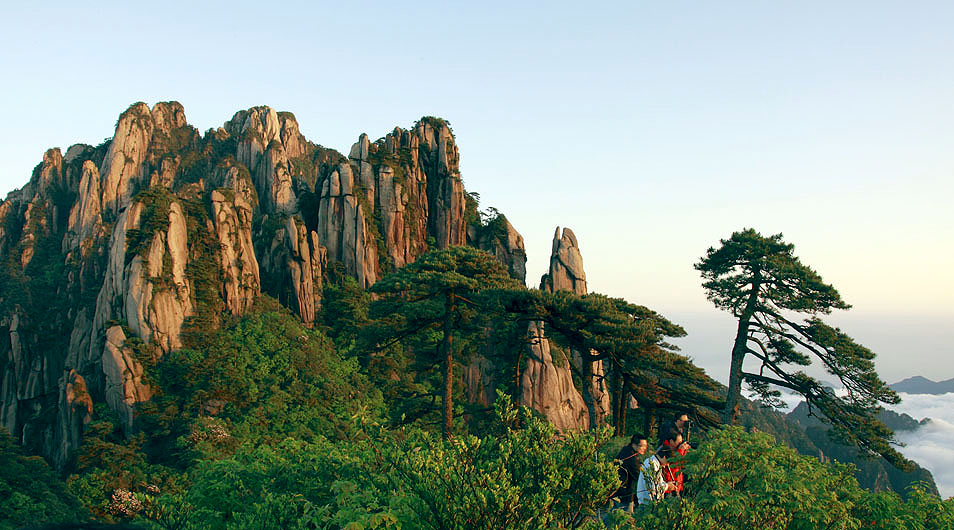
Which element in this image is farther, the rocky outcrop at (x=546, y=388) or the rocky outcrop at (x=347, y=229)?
the rocky outcrop at (x=347, y=229)

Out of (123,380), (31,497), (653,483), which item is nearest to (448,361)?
(31,497)

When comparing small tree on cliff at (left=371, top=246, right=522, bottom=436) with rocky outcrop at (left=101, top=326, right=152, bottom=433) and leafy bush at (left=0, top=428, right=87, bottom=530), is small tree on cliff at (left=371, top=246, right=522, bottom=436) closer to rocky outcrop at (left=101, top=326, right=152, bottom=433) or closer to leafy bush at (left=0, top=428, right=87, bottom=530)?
leafy bush at (left=0, top=428, right=87, bottom=530)

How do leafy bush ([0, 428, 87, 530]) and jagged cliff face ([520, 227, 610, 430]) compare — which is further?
jagged cliff face ([520, 227, 610, 430])

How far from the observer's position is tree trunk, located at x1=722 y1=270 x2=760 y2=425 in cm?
2036

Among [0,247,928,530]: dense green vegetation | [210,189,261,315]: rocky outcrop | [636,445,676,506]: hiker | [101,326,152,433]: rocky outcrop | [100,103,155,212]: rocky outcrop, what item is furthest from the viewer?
[100,103,155,212]: rocky outcrop

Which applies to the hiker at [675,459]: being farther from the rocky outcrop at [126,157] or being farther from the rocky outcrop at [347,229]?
the rocky outcrop at [126,157]

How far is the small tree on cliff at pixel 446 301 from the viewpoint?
835 inches

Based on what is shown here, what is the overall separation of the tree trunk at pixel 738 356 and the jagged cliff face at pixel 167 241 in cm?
1439

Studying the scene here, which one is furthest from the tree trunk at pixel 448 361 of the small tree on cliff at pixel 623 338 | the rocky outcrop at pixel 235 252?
the rocky outcrop at pixel 235 252

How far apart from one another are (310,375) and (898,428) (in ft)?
408

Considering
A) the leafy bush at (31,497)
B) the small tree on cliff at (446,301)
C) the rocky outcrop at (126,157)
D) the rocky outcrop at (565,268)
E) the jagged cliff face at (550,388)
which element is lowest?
the leafy bush at (31,497)

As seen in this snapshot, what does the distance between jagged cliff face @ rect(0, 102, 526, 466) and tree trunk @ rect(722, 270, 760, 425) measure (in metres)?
14.4

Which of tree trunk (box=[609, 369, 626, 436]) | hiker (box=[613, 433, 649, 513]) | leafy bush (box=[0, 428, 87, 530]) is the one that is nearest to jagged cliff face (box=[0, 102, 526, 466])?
tree trunk (box=[609, 369, 626, 436])

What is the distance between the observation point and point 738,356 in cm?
2152
